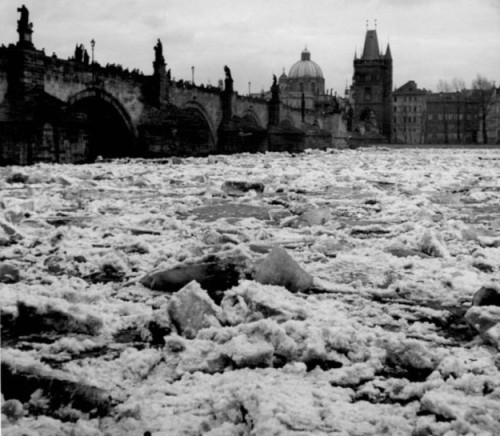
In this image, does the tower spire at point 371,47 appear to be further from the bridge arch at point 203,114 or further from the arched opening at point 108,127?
the arched opening at point 108,127

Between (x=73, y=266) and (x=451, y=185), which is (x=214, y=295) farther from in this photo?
(x=451, y=185)

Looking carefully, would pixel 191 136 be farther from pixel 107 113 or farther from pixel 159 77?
pixel 159 77

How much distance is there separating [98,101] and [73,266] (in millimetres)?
24853

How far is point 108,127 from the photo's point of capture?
29438mm

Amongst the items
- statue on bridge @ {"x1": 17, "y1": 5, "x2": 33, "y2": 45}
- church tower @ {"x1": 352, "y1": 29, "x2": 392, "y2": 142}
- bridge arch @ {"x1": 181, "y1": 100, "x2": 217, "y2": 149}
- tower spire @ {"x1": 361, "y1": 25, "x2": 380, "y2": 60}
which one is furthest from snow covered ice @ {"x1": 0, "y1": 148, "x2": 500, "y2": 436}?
tower spire @ {"x1": 361, "y1": 25, "x2": 380, "y2": 60}

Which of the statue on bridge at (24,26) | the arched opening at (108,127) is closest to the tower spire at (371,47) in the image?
the arched opening at (108,127)

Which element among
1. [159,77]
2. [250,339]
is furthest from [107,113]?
[250,339]

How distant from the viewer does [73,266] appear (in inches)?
140

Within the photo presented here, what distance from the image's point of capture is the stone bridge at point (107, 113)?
19.4m

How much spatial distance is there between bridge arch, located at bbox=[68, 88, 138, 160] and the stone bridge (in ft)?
0.15

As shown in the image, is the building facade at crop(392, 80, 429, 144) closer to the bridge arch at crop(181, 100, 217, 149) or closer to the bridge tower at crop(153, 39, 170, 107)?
the bridge arch at crop(181, 100, 217, 149)

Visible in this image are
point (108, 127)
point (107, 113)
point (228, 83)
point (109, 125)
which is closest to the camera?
point (107, 113)

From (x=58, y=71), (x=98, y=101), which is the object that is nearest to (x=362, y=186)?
(x=58, y=71)

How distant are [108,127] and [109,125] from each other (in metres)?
0.22
